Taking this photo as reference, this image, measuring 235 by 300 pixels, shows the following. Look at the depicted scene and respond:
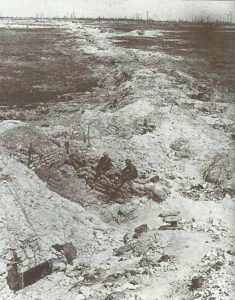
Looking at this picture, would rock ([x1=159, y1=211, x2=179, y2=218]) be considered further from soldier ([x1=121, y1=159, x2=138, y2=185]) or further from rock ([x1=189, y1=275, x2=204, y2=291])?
rock ([x1=189, y1=275, x2=204, y2=291])

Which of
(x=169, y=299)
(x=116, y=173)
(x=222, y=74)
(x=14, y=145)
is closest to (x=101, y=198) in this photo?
(x=116, y=173)

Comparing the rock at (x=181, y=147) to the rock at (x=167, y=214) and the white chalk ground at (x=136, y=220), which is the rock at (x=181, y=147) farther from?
the rock at (x=167, y=214)

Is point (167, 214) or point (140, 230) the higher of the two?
point (167, 214)

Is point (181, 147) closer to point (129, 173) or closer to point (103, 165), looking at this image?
point (129, 173)

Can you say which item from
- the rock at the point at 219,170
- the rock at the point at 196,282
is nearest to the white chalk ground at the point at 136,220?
the rock at the point at 196,282

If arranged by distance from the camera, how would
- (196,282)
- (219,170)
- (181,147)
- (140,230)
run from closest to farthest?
1. (196,282)
2. (140,230)
3. (219,170)
4. (181,147)

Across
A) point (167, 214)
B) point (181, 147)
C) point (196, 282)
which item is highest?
point (181, 147)

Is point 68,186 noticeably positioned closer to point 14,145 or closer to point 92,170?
point 92,170

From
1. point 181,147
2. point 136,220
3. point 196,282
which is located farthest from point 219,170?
point 196,282
